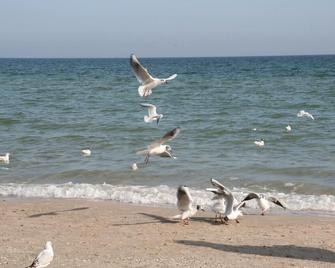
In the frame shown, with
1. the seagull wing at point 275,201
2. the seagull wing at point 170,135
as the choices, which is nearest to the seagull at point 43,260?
the seagull wing at point 170,135

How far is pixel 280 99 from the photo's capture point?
3159 cm

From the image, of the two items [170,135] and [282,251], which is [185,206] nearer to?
[170,135]

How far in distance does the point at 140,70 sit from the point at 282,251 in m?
3.95

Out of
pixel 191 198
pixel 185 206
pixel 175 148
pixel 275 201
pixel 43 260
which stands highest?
Answer: pixel 175 148

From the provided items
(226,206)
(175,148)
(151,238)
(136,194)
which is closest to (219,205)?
(226,206)

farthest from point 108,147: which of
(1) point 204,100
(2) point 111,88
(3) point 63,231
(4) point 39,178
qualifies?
(2) point 111,88

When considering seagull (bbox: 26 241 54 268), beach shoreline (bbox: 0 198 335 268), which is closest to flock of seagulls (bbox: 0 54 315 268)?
beach shoreline (bbox: 0 198 335 268)

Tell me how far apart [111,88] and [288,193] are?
30.0 metres

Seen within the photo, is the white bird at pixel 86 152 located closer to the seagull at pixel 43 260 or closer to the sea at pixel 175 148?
the sea at pixel 175 148

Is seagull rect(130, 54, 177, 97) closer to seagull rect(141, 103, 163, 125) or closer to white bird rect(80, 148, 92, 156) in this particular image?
seagull rect(141, 103, 163, 125)

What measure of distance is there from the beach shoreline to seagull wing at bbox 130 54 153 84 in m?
2.15

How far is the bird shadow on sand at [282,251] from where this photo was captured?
8.40m

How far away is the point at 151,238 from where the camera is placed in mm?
9586

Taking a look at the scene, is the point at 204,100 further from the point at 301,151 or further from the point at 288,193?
the point at 288,193
